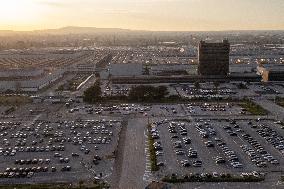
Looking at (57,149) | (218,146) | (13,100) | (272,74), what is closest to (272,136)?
(218,146)

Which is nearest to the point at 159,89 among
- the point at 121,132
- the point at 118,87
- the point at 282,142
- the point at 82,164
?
the point at 118,87

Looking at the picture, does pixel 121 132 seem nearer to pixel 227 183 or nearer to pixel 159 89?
pixel 227 183

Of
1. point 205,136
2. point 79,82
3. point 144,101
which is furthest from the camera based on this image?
point 79,82

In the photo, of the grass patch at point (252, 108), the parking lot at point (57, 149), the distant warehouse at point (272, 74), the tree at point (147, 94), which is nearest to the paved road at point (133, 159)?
the parking lot at point (57, 149)

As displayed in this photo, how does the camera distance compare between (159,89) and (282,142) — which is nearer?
(282,142)

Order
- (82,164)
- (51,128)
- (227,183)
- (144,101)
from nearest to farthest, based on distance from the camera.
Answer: (227,183), (82,164), (51,128), (144,101)

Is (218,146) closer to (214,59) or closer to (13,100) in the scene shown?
(13,100)
